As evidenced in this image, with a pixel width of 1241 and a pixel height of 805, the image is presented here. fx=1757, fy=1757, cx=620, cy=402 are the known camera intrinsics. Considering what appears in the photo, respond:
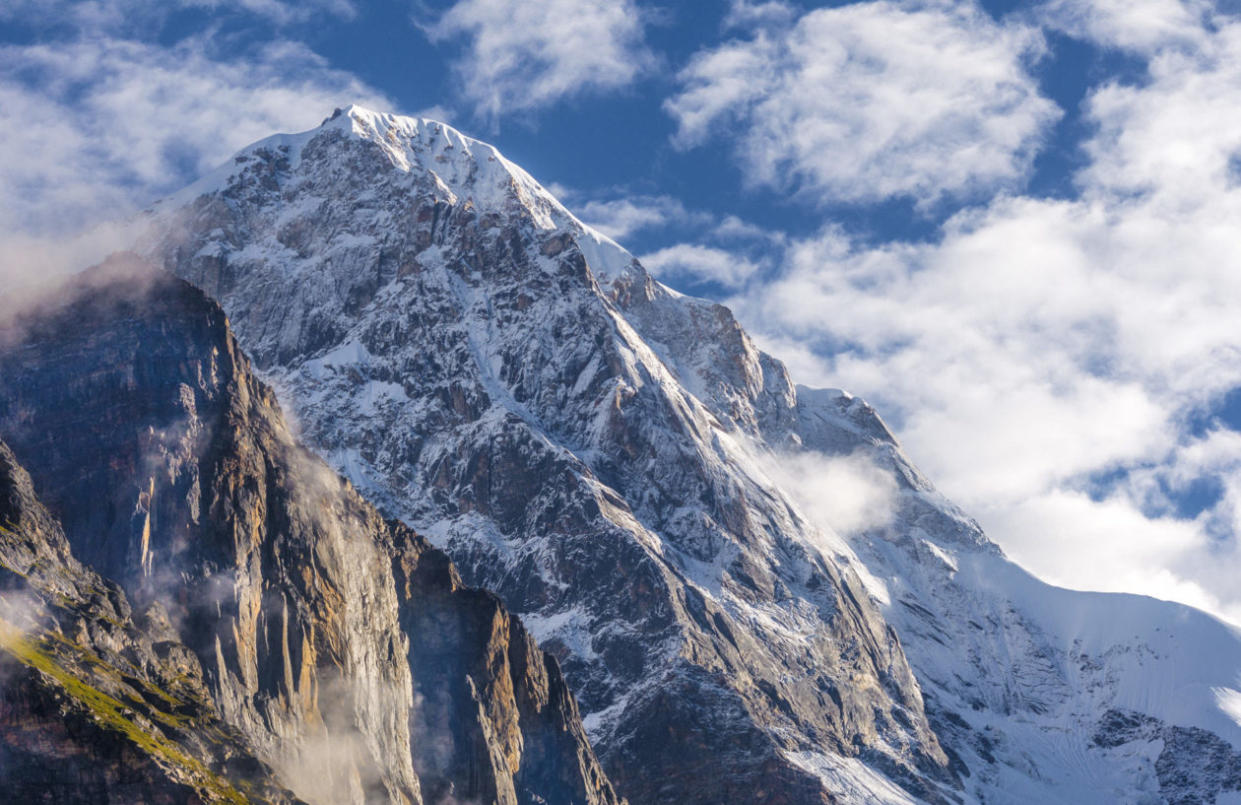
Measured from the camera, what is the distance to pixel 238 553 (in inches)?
6201

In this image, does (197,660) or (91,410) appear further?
(91,410)

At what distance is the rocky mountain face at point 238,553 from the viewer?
149250 mm

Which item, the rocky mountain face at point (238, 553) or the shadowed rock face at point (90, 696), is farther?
the rocky mountain face at point (238, 553)

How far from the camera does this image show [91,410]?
161750 millimetres

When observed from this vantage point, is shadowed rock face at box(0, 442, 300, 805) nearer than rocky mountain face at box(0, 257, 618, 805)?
Yes

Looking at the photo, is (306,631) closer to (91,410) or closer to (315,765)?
(315,765)

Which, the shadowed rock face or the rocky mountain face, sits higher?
the rocky mountain face

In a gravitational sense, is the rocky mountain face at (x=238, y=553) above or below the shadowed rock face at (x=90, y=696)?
above

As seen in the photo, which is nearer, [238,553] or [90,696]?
[90,696]

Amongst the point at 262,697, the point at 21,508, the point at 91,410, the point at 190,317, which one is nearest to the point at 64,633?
the point at 21,508

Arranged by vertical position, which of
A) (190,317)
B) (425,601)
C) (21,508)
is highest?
(190,317)

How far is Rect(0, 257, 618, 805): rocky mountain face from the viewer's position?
149 meters

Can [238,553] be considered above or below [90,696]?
above

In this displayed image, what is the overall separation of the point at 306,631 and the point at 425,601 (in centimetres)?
3403
